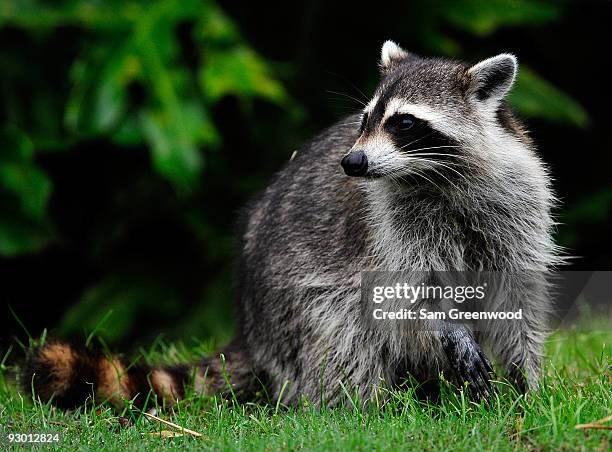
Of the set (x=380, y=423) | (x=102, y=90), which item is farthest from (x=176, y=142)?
(x=380, y=423)

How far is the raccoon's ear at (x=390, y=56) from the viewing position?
A: 609 cm

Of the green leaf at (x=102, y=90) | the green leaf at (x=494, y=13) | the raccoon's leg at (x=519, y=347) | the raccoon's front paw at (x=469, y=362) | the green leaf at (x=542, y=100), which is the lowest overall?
the raccoon's leg at (x=519, y=347)

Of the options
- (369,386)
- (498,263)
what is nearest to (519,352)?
(498,263)

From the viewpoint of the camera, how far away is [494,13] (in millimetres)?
9555

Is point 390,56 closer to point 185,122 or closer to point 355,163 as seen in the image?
point 355,163

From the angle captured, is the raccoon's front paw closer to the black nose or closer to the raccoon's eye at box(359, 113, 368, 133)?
the black nose

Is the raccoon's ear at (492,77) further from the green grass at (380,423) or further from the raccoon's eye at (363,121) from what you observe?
the green grass at (380,423)

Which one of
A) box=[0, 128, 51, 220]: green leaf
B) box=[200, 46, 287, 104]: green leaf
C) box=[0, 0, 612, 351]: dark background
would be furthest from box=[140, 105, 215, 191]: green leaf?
box=[0, 128, 51, 220]: green leaf

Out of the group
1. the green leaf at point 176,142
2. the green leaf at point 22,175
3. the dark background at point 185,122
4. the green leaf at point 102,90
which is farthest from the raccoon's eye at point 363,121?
the green leaf at point 22,175

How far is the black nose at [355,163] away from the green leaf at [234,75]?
3615 mm

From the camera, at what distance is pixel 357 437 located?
14.6 ft

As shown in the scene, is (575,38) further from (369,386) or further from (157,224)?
(369,386)

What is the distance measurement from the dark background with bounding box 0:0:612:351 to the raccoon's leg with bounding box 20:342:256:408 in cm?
235

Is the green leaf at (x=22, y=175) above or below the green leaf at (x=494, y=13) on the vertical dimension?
below
